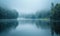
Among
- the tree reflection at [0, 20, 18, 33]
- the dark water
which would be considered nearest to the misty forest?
the tree reflection at [0, 20, 18, 33]

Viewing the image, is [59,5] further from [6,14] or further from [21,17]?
[6,14]

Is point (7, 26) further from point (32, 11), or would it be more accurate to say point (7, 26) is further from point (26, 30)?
point (32, 11)

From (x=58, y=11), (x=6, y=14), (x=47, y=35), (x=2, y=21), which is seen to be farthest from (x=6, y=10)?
(x=47, y=35)

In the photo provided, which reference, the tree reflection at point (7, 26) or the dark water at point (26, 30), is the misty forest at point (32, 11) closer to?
the tree reflection at point (7, 26)

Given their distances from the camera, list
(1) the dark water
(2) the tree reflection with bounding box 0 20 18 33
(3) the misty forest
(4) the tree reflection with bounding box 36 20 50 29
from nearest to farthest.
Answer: (1) the dark water
(2) the tree reflection with bounding box 0 20 18 33
(4) the tree reflection with bounding box 36 20 50 29
(3) the misty forest

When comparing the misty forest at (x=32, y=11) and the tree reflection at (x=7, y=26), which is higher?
the misty forest at (x=32, y=11)

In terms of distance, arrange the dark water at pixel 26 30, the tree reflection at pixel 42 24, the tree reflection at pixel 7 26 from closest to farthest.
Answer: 1. the dark water at pixel 26 30
2. the tree reflection at pixel 7 26
3. the tree reflection at pixel 42 24

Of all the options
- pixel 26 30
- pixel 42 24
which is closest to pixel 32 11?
pixel 42 24

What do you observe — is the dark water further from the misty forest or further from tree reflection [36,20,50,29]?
the misty forest

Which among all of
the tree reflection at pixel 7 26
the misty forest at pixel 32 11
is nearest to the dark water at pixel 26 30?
the tree reflection at pixel 7 26

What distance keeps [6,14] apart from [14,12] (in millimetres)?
572

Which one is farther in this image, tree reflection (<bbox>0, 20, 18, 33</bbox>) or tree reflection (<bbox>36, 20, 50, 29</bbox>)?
tree reflection (<bbox>36, 20, 50, 29</bbox>)

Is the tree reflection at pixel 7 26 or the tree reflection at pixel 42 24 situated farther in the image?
the tree reflection at pixel 42 24

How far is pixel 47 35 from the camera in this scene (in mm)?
2889
